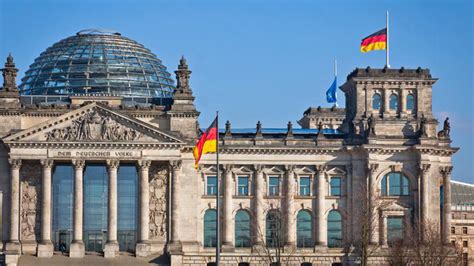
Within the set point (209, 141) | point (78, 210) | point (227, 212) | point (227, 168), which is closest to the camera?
point (209, 141)

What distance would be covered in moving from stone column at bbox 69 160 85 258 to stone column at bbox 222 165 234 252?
1415 cm

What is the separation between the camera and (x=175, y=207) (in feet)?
433

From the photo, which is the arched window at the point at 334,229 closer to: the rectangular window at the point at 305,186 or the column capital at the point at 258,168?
the rectangular window at the point at 305,186

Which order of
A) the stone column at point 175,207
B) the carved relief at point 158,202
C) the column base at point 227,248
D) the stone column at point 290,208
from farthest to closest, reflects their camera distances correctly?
the stone column at point 290,208, the column base at point 227,248, the carved relief at point 158,202, the stone column at point 175,207

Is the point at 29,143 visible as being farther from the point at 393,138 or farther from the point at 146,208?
the point at 393,138

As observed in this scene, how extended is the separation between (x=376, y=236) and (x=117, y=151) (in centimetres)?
2665

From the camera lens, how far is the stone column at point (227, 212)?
13388cm

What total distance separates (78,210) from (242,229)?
16.8 metres

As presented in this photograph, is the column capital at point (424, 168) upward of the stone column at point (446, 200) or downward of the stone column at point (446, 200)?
upward

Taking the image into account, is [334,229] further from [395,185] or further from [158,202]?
[158,202]

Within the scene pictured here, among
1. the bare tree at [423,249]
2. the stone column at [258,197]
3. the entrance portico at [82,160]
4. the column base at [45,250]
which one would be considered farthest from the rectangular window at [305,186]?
the column base at [45,250]

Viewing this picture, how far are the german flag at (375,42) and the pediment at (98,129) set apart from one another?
20443 mm

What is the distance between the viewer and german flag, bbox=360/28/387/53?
438ft

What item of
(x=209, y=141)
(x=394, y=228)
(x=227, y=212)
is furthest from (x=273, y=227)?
(x=209, y=141)
